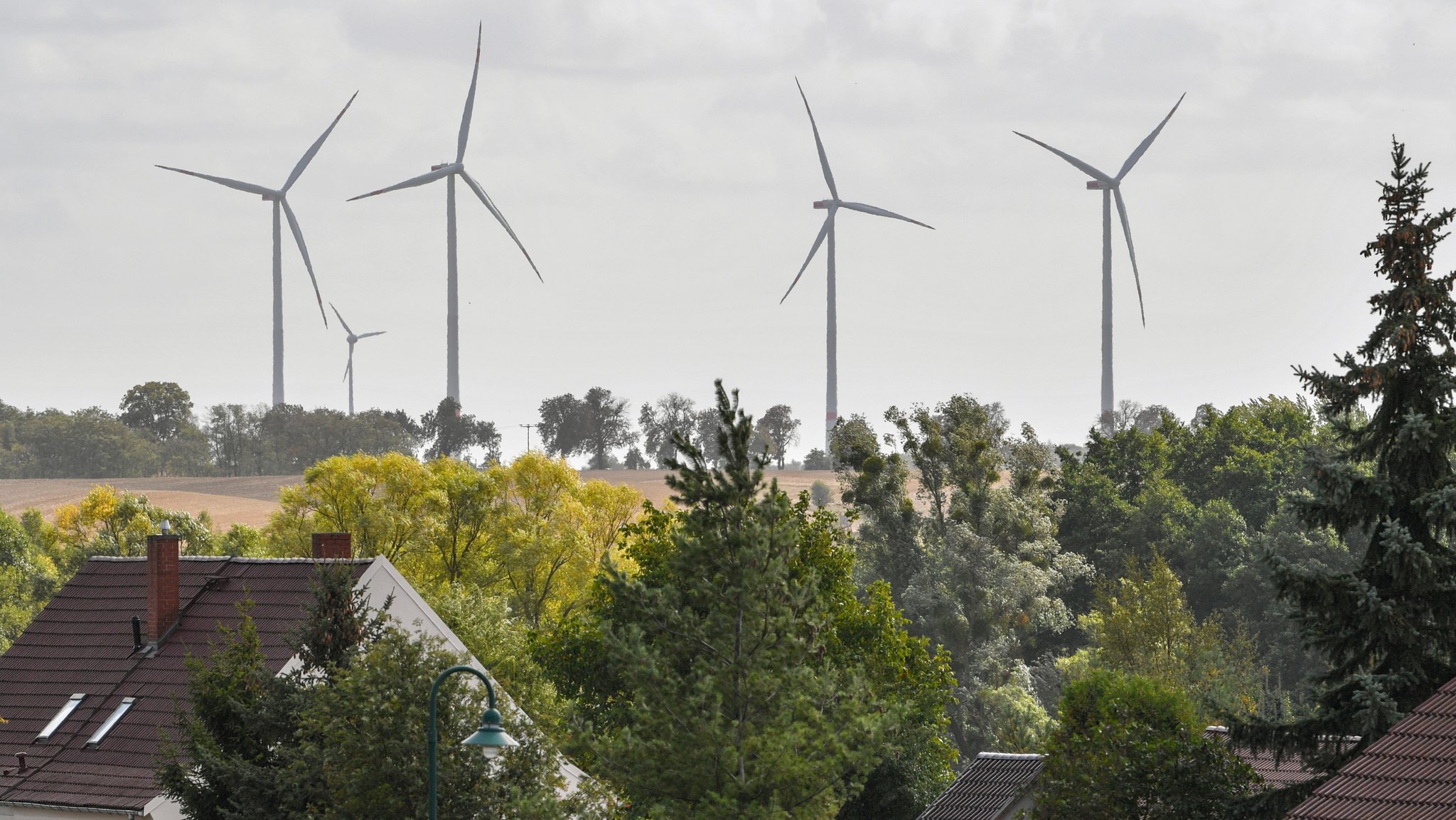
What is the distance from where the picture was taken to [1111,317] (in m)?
113

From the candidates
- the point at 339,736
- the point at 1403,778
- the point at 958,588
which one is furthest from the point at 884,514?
the point at 1403,778

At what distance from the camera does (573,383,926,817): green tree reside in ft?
86.2

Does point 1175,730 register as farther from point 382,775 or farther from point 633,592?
point 382,775

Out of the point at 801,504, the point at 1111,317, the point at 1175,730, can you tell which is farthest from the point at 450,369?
the point at 1175,730

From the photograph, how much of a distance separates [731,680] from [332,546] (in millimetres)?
14752

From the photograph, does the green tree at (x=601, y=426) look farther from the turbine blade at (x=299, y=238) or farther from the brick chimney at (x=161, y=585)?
the brick chimney at (x=161, y=585)

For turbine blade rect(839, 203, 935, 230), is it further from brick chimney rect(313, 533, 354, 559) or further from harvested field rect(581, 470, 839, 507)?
brick chimney rect(313, 533, 354, 559)

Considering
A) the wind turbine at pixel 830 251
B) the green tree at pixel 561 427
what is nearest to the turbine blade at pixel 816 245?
the wind turbine at pixel 830 251

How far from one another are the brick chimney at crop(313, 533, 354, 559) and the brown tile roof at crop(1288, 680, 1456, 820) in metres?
23.8

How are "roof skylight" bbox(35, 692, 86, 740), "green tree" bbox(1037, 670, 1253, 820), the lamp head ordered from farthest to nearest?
"roof skylight" bbox(35, 692, 86, 740) → "green tree" bbox(1037, 670, 1253, 820) → the lamp head

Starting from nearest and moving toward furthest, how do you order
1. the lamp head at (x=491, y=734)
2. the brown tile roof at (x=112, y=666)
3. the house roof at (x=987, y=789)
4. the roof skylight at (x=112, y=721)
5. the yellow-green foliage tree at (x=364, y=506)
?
the lamp head at (x=491, y=734) → the brown tile roof at (x=112, y=666) → the roof skylight at (x=112, y=721) → the house roof at (x=987, y=789) → the yellow-green foliage tree at (x=364, y=506)

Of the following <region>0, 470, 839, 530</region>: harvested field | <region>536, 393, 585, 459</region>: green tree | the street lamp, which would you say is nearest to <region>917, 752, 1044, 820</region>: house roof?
the street lamp

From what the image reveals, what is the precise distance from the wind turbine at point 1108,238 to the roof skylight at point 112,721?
66744 millimetres

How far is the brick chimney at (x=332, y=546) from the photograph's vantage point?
38.8m
